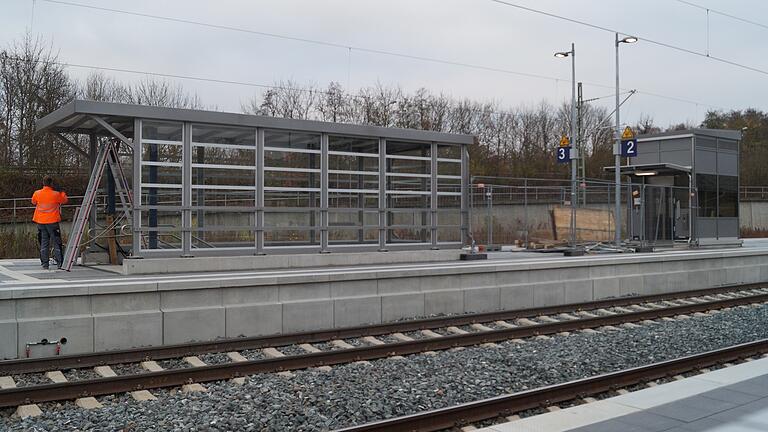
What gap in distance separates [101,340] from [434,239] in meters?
9.40

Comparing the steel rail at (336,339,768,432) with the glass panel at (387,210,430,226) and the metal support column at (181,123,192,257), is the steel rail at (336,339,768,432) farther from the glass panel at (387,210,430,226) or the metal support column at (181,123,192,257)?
the glass panel at (387,210,430,226)

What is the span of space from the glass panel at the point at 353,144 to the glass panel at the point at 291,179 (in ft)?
2.73

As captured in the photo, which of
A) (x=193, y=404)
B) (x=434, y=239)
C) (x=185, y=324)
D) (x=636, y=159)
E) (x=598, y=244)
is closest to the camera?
(x=193, y=404)

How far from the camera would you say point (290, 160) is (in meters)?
15.1

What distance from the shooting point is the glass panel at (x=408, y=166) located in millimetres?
16969

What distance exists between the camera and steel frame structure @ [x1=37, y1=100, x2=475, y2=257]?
13.3 meters

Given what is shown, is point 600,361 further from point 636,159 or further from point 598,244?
point 636,159

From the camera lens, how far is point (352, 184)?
633 inches

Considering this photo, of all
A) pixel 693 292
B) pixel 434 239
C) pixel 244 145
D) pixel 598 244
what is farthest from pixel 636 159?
pixel 244 145

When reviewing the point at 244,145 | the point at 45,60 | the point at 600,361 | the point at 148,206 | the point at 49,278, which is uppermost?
the point at 45,60

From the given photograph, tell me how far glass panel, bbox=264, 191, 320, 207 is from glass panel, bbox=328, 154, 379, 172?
0.83 metres

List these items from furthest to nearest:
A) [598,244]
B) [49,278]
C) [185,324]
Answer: [598,244] → [49,278] → [185,324]

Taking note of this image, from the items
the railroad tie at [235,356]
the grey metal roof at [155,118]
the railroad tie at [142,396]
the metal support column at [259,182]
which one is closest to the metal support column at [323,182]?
the grey metal roof at [155,118]

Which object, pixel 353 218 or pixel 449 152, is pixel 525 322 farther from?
pixel 449 152
